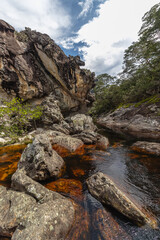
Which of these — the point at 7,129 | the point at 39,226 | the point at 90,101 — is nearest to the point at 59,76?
the point at 90,101

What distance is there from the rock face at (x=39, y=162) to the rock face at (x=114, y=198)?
3144 millimetres

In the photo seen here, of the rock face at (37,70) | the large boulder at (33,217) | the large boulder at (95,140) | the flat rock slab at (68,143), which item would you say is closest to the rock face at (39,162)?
the large boulder at (33,217)

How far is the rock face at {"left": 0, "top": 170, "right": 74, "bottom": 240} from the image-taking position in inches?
137

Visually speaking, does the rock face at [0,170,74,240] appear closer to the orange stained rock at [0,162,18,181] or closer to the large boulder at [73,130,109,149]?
the orange stained rock at [0,162,18,181]

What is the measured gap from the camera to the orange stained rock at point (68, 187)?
606 cm

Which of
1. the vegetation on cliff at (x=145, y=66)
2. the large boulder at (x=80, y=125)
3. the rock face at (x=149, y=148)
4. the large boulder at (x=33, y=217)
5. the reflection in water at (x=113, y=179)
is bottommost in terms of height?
the reflection in water at (x=113, y=179)

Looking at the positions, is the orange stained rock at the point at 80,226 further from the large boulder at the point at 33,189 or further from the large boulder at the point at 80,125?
the large boulder at the point at 80,125

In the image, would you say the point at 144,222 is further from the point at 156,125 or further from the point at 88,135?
the point at 156,125

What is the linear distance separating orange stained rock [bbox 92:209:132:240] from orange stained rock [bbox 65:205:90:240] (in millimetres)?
353

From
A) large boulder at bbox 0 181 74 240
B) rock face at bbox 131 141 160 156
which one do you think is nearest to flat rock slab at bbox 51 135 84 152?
rock face at bbox 131 141 160 156

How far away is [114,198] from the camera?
16.0 feet

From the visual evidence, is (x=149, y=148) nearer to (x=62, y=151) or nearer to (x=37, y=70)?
(x=62, y=151)

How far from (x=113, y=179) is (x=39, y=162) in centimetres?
541

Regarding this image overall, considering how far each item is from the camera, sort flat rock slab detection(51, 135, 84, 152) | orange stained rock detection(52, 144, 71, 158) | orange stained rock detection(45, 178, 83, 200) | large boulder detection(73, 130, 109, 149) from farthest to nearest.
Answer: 1. large boulder detection(73, 130, 109, 149)
2. flat rock slab detection(51, 135, 84, 152)
3. orange stained rock detection(52, 144, 71, 158)
4. orange stained rock detection(45, 178, 83, 200)
